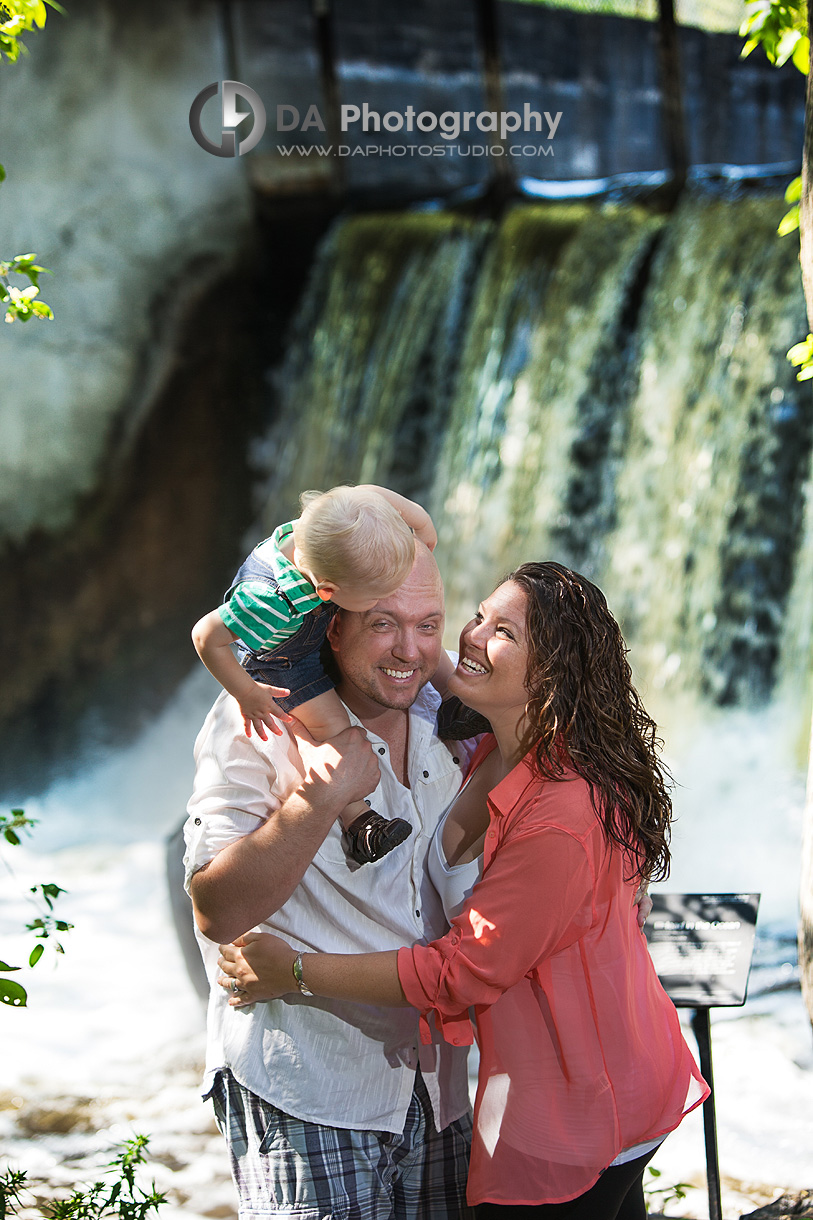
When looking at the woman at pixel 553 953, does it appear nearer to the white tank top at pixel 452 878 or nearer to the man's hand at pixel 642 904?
the man's hand at pixel 642 904

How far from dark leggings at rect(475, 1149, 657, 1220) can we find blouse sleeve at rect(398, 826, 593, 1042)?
292 millimetres

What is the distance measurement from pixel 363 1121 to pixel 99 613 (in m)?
6.03

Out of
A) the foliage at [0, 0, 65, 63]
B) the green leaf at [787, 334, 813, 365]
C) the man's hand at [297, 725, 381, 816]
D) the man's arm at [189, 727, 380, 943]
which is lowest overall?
the man's arm at [189, 727, 380, 943]

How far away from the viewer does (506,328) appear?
638 cm

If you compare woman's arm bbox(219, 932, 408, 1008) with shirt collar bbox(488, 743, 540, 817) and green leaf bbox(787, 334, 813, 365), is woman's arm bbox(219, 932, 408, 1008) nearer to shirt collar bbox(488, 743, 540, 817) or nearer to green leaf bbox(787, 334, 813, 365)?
shirt collar bbox(488, 743, 540, 817)

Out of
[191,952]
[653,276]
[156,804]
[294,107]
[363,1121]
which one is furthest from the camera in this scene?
[294,107]

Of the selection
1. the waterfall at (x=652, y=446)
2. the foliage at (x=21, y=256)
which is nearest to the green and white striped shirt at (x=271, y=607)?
the foliage at (x=21, y=256)

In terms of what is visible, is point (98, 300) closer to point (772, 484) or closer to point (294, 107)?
point (294, 107)

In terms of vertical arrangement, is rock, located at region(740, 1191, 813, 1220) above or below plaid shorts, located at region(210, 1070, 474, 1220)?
below

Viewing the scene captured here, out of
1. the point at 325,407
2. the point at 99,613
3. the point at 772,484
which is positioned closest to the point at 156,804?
the point at 99,613

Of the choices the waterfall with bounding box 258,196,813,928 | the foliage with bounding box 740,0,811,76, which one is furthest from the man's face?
the waterfall with bounding box 258,196,813,928

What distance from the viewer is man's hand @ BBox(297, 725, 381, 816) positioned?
1665 millimetres

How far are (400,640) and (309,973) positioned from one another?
52 cm

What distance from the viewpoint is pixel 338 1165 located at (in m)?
1.68
